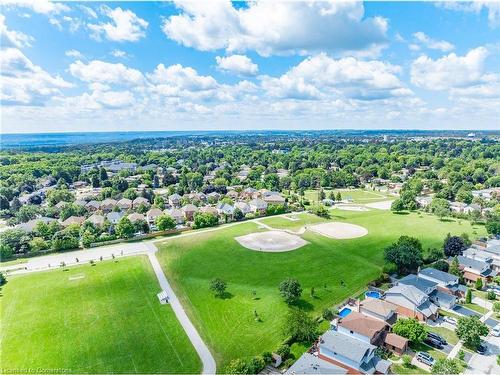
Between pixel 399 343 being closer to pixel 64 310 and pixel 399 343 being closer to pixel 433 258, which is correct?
pixel 433 258

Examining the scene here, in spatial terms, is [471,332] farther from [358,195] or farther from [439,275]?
[358,195]

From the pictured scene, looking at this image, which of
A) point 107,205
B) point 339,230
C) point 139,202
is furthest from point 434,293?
point 107,205

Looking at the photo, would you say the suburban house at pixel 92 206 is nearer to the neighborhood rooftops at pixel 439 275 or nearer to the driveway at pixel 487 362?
the neighborhood rooftops at pixel 439 275

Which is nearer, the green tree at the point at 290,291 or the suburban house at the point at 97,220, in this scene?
the green tree at the point at 290,291

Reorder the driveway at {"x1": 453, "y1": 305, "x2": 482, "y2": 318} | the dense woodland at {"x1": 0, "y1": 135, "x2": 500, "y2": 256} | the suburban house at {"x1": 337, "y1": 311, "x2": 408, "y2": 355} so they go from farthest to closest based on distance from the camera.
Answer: the dense woodland at {"x1": 0, "y1": 135, "x2": 500, "y2": 256} < the driveway at {"x1": 453, "y1": 305, "x2": 482, "y2": 318} < the suburban house at {"x1": 337, "y1": 311, "x2": 408, "y2": 355}

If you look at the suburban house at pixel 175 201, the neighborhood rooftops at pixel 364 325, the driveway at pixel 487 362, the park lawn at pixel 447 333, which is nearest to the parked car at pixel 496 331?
the driveway at pixel 487 362

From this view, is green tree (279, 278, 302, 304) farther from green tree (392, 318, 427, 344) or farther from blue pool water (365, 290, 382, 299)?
green tree (392, 318, 427, 344)

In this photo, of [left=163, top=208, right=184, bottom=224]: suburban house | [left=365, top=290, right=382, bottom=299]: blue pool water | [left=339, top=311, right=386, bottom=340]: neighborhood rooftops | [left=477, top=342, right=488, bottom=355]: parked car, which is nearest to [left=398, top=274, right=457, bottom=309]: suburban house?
[left=365, top=290, right=382, bottom=299]: blue pool water
